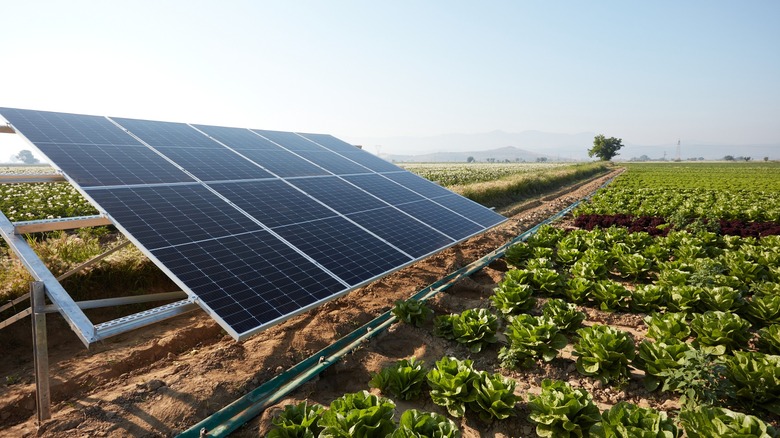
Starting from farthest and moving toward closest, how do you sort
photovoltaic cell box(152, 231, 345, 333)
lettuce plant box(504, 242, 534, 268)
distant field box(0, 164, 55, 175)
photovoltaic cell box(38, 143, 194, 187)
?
lettuce plant box(504, 242, 534, 268)
distant field box(0, 164, 55, 175)
photovoltaic cell box(38, 143, 194, 187)
photovoltaic cell box(152, 231, 345, 333)

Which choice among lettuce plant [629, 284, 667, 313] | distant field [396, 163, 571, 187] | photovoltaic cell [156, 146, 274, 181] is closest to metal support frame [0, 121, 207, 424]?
photovoltaic cell [156, 146, 274, 181]

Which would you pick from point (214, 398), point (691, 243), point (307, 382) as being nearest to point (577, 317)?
point (307, 382)

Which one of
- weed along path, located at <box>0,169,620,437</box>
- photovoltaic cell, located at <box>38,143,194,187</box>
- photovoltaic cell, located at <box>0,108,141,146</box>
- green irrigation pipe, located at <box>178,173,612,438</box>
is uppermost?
photovoltaic cell, located at <box>0,108,141,146</box>

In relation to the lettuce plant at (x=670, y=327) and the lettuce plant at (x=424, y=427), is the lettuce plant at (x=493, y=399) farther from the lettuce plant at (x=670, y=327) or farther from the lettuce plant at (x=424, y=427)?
the lettuce plant at (x=670, y=327)

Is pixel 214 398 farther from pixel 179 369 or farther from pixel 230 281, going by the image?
pixel 230 281

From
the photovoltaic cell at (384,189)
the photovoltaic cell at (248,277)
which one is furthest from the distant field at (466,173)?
the photovoltaic cell at (248,277)

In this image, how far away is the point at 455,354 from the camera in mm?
6965

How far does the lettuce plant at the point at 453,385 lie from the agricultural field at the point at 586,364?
19 mm

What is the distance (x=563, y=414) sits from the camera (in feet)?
15.5

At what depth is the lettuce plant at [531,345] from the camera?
646 centimetres

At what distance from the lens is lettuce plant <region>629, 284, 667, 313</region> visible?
27.3 feet

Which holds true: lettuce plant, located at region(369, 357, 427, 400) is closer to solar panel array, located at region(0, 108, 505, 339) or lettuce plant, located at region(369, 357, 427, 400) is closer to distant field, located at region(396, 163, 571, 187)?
solar panel array, located at region(0, 108, 505, 339)

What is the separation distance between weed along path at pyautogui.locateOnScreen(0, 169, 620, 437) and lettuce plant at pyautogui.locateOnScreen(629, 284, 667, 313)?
1.25 feet

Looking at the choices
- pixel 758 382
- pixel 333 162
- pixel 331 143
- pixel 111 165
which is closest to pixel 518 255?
pixel 758 382
